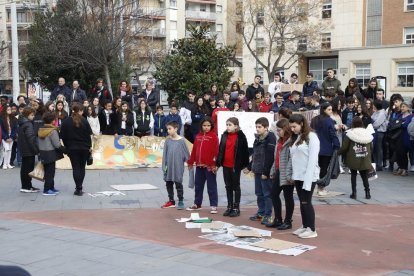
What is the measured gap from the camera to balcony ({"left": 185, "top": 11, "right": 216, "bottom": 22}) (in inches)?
3108

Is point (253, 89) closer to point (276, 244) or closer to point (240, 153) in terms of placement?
point (240, 153)

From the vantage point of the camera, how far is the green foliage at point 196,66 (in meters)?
22.6

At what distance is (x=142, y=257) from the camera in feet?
23.6

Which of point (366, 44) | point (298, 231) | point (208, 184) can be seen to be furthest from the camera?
point (366, 44)

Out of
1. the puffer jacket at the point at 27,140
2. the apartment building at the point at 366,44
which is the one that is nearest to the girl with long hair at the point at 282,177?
the puffer jacket at the point at 27,140

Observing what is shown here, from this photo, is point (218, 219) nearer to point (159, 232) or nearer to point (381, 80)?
point (159, 232)

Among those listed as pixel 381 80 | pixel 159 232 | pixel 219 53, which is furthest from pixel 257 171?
pixel 381 80

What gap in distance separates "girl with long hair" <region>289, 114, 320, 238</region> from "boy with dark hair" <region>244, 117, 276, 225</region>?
0.75m

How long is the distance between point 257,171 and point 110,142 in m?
8.11

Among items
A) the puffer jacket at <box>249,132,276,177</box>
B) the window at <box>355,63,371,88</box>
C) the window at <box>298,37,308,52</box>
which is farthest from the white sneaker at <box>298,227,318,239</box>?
the window at <box>298,37,308,52</box>

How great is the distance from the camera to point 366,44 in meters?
56.5

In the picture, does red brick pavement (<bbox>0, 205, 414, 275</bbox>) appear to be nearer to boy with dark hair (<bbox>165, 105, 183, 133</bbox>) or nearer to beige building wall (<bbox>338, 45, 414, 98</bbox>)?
boy with dark hair (<bbox>165, 105, 183, 133</bbox>)

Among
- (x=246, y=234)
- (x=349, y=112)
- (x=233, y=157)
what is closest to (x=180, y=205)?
(x=233, y=157)

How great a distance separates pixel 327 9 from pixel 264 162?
52.9 metres
